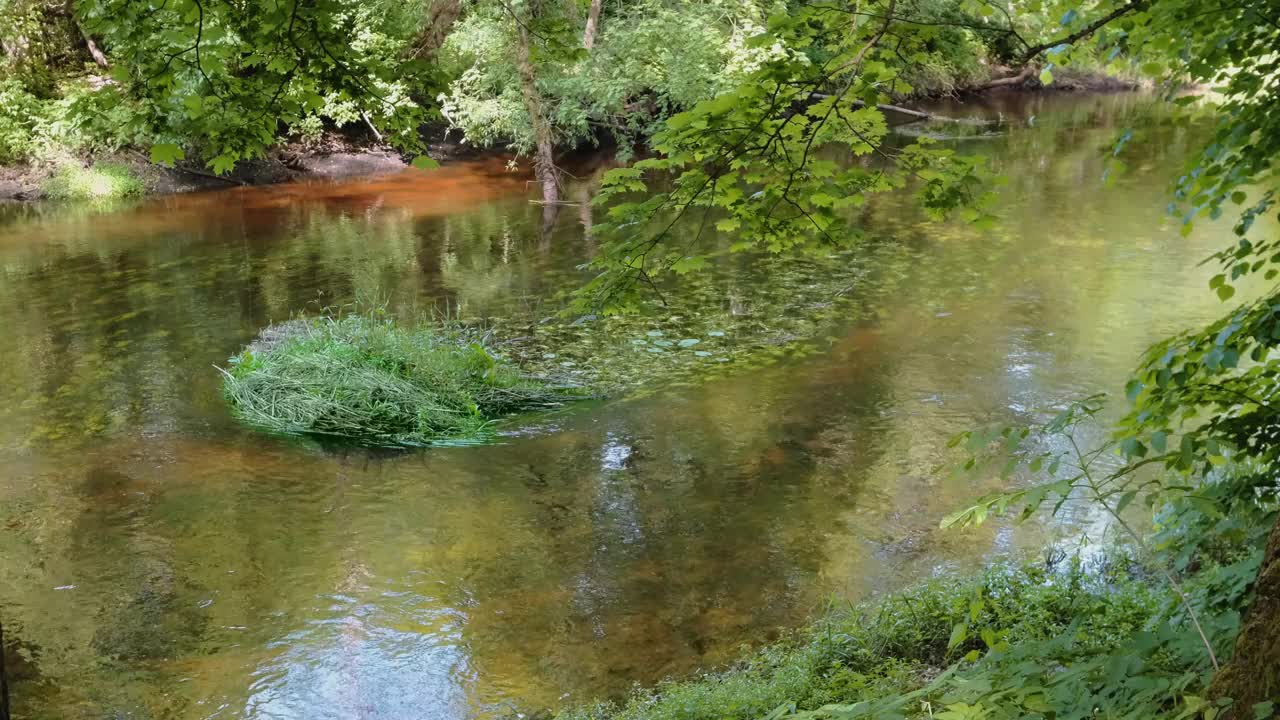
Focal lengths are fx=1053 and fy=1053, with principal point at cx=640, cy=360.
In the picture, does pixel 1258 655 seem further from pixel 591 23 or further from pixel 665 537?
pixel 591 23

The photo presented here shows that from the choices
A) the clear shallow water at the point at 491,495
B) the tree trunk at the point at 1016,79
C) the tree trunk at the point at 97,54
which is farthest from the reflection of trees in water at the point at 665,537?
the tree trunk at the point at 1016,79

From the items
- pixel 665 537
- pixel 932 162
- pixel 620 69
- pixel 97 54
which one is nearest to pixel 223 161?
pixel 932 162

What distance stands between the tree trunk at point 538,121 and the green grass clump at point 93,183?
890cm

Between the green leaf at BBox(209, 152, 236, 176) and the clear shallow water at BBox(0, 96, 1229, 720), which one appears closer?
the green leaf at BBox(209, 152, 236, 176)

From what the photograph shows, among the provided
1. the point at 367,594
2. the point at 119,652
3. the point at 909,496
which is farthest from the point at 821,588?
the point at 119,652

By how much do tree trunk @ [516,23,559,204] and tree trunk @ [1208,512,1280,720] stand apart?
670 inches

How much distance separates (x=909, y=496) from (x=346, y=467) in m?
4.50

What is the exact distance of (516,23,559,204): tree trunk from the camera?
1880 centimetres

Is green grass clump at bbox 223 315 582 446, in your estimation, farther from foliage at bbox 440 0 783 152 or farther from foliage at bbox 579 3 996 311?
foliage at bbox 440 0 783 152

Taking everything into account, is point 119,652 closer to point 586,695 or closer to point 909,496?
point 586,695

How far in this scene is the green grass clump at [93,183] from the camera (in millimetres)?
22406

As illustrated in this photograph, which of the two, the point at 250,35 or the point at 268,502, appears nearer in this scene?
the point at 250,35

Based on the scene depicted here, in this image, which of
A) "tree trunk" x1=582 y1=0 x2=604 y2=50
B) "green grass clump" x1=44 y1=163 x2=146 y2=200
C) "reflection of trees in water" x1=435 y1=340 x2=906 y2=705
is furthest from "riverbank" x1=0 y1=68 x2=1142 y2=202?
"reflection of trees in water" x1=435 y1=340 x2=906 y2=705

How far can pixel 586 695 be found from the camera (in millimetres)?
5562
